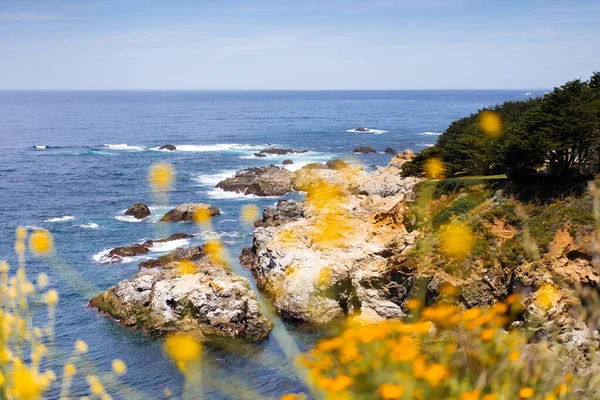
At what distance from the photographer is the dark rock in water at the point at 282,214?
4404 cm

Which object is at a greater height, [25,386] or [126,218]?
[25,386]

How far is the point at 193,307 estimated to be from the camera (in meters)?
27.6

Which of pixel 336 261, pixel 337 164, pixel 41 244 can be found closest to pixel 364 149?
pixel 337 164

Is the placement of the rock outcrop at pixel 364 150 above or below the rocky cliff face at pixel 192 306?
above

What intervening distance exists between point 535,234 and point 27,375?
86.6 ft

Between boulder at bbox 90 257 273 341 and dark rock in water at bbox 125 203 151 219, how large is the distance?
20701mm

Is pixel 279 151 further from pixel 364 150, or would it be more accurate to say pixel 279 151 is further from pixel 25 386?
pixel 25 386

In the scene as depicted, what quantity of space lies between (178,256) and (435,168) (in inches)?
755

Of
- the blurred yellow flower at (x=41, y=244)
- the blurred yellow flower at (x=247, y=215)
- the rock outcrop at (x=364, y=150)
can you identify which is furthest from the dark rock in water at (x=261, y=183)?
the blurred yellow flower at (x=41, y=244)

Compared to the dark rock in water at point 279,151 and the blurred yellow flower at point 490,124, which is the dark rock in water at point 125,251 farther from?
the dark rock in water at point 279,151

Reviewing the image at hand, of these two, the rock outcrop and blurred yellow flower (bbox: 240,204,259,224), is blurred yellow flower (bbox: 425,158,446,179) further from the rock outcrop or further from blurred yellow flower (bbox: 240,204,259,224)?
the rock outcrop

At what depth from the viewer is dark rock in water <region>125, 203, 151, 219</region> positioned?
49.9m

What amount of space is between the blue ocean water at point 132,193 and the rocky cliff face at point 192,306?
880 millimetres

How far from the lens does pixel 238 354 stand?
2530 centimetres
